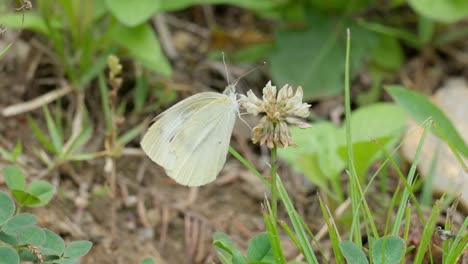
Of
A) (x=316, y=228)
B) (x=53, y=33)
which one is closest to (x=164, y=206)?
(x=316, y=228)

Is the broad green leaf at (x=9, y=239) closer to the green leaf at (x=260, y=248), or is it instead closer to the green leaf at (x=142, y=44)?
the green leaf at (x=260, y=248)

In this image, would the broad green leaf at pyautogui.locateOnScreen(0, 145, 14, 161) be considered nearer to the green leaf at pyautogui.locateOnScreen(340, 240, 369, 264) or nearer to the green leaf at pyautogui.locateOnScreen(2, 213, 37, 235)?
the green leaf at pyautogui.locateOnScreen(2, 213, 37, 235)

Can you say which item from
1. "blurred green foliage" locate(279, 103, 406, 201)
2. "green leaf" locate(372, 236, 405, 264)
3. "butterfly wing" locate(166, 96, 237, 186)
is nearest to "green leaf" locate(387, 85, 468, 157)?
"blurred green foliage" locate(279, 103, 406, 201)

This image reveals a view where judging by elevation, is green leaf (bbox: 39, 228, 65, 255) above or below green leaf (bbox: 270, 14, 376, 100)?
below

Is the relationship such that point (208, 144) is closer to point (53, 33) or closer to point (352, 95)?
point (53, 33)

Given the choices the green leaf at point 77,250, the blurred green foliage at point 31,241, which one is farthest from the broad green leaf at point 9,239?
the green leaf at point 77,250
